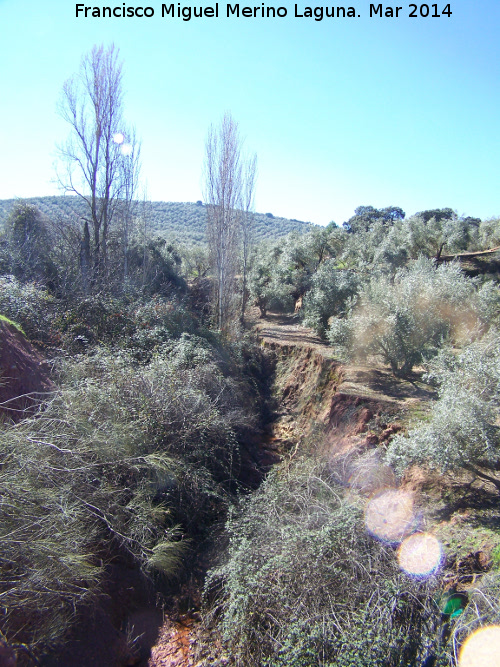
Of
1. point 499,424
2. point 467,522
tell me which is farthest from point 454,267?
point 467,522

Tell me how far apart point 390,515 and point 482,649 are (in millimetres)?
1735

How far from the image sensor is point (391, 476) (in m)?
5.68

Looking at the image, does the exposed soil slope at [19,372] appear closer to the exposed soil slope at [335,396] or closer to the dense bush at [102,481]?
the dense bush at [102,481]

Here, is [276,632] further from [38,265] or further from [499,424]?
[38,265]

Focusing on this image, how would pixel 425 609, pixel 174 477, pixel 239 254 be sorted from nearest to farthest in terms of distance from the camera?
pixel 425 609 → pixel 174 477 → pixel 239 254

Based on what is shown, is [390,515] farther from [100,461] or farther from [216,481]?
[100,461]

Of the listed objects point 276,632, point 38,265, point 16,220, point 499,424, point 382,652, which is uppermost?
point 16,220

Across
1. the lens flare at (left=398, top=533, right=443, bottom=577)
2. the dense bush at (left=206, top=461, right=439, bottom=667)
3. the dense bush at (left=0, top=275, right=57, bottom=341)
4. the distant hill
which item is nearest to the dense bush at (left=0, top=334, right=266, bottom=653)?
the dense bush at (left=206, top=461, right=439, bottom=667)

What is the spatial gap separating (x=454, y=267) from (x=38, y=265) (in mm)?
10935

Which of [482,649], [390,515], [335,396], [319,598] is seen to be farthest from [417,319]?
[482,649]

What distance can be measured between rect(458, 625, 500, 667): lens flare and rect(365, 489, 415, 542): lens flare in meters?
1.12

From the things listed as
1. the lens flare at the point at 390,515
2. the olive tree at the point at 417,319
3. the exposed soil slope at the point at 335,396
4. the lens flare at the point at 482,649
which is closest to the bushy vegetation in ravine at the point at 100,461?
the exposed soil slope at the point at 335,396

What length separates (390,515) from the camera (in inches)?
185

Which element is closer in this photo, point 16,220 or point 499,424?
point 499,424
